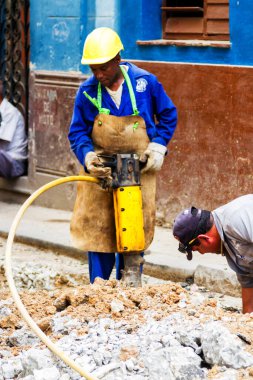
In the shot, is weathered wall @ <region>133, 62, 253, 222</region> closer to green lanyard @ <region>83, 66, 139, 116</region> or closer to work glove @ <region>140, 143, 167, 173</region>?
work glove @ <region>140, 143, 167, 173</region>

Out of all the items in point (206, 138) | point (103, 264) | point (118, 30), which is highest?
point (118, 30)

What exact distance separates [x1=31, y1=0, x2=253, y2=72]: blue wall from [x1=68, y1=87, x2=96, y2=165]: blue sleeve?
254 centimetres

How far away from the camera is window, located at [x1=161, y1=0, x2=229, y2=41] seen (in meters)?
10.0

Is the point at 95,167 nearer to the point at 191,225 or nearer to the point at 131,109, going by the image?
the point at 131,109

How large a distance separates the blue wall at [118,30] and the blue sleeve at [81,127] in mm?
2543

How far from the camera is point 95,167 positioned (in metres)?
7.15

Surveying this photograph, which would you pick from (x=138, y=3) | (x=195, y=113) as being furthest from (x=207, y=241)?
(x=138, y=3)

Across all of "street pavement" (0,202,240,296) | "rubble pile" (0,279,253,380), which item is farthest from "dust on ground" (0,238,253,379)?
"street pavement" (0,202,240,296)

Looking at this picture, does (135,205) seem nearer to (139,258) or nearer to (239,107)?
(139,258)

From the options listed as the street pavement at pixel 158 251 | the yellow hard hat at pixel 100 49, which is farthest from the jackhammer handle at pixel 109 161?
the street pavement at pixel 158 251

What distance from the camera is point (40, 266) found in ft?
30.0

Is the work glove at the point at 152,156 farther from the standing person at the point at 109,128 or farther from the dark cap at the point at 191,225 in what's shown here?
the dark cap at the point at 191,225

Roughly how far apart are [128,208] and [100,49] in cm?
108

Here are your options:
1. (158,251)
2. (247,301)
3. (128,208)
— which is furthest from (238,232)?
(158,251)
